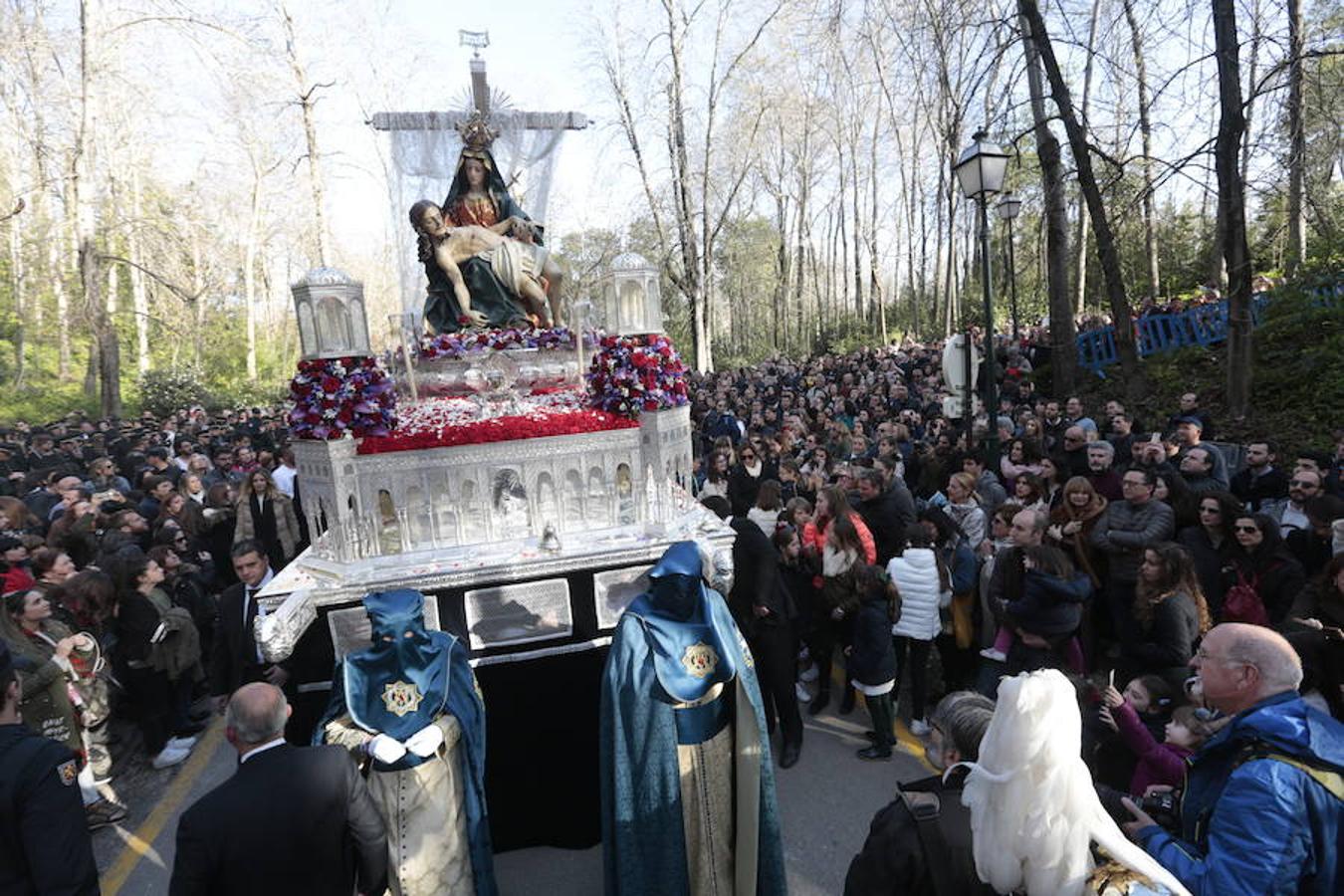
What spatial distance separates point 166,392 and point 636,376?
25865mm

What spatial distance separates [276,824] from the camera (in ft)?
8.11

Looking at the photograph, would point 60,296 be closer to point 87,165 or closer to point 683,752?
point 87,165

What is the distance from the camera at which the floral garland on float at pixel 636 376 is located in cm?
520

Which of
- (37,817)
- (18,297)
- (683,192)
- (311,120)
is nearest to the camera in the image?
(37,817)

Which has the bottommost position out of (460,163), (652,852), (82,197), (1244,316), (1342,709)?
(652,852)

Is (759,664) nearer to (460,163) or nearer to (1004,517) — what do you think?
(1004,517)

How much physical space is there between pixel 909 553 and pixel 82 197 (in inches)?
844

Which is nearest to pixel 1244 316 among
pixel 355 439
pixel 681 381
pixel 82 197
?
pixel 681 381

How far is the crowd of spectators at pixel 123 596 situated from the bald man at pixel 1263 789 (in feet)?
15.0

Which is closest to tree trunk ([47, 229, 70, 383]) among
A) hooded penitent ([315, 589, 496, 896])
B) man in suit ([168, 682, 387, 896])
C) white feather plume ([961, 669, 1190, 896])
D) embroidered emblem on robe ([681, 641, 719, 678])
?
hooded penitent ([315, 589, 496, 896])

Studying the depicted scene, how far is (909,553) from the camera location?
523 centimetres

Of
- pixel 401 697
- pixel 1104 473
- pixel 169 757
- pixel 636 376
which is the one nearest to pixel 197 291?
pixel 169 757

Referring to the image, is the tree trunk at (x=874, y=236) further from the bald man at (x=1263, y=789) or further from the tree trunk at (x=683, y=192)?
the bald man at (x=1263, y=789)

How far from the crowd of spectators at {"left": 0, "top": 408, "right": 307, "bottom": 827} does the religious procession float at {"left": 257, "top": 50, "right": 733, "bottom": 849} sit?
1100 mm
